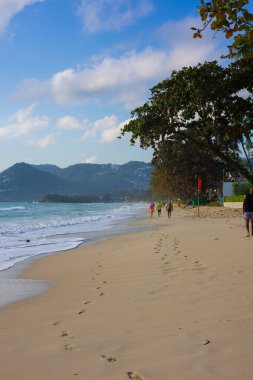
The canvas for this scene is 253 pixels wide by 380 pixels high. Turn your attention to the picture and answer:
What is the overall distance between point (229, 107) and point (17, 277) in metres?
15.5

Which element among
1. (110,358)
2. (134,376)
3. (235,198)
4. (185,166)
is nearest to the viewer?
(134,376)

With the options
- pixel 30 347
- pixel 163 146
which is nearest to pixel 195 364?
pixel 30 347

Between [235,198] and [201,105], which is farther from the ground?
[201,105]

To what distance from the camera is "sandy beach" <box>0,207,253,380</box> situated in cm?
346

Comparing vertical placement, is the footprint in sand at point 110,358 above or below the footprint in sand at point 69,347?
above

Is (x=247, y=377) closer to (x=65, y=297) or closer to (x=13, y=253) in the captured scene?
(x=65, y=297)

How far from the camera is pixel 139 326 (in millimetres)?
4664

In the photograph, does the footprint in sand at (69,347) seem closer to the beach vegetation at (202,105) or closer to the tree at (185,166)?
the beach vegetation at (202,105)

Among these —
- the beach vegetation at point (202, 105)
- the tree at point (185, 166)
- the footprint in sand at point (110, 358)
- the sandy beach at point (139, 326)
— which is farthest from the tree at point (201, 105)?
the tree at point (185, 166)

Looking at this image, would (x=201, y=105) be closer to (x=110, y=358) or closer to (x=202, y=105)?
(x=202, y=105)

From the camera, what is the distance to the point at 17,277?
9461 millimetres

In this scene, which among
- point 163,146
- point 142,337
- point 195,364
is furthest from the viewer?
point 163,146

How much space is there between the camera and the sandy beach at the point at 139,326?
3.46m

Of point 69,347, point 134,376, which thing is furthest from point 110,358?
point 69,347
